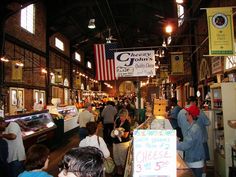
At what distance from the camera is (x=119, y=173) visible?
7250 mm

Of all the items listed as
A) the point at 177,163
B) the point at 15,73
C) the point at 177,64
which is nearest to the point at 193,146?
the point at 177,163

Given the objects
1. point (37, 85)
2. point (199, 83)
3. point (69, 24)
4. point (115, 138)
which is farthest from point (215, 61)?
point (69, 24)

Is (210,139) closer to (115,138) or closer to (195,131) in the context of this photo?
(115,138)

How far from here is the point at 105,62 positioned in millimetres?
10672

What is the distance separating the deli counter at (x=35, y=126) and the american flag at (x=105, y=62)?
241 centimetres

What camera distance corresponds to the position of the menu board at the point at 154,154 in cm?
294

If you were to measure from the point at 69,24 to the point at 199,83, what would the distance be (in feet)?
36.7

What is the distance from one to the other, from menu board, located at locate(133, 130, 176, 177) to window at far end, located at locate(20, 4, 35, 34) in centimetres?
1426

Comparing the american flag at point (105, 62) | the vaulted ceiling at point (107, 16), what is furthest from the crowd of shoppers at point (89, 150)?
the vaulted ceiling at point (107, 16)

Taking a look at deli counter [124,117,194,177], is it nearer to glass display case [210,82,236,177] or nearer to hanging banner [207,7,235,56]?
glass display case [210,82,236,177]

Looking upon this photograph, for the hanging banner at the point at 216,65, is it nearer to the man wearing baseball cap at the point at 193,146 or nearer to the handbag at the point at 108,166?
the man wearing baseball cap at the point at 193,146

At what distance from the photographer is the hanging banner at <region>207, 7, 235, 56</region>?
723cm

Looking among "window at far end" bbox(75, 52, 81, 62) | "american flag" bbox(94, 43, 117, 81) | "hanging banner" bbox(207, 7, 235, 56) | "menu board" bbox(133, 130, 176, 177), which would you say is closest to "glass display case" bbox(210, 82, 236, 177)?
"hanging banner" bbox(207, 7, 235, 56)

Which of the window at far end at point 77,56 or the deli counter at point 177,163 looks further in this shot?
the window at far end at point 77,56
